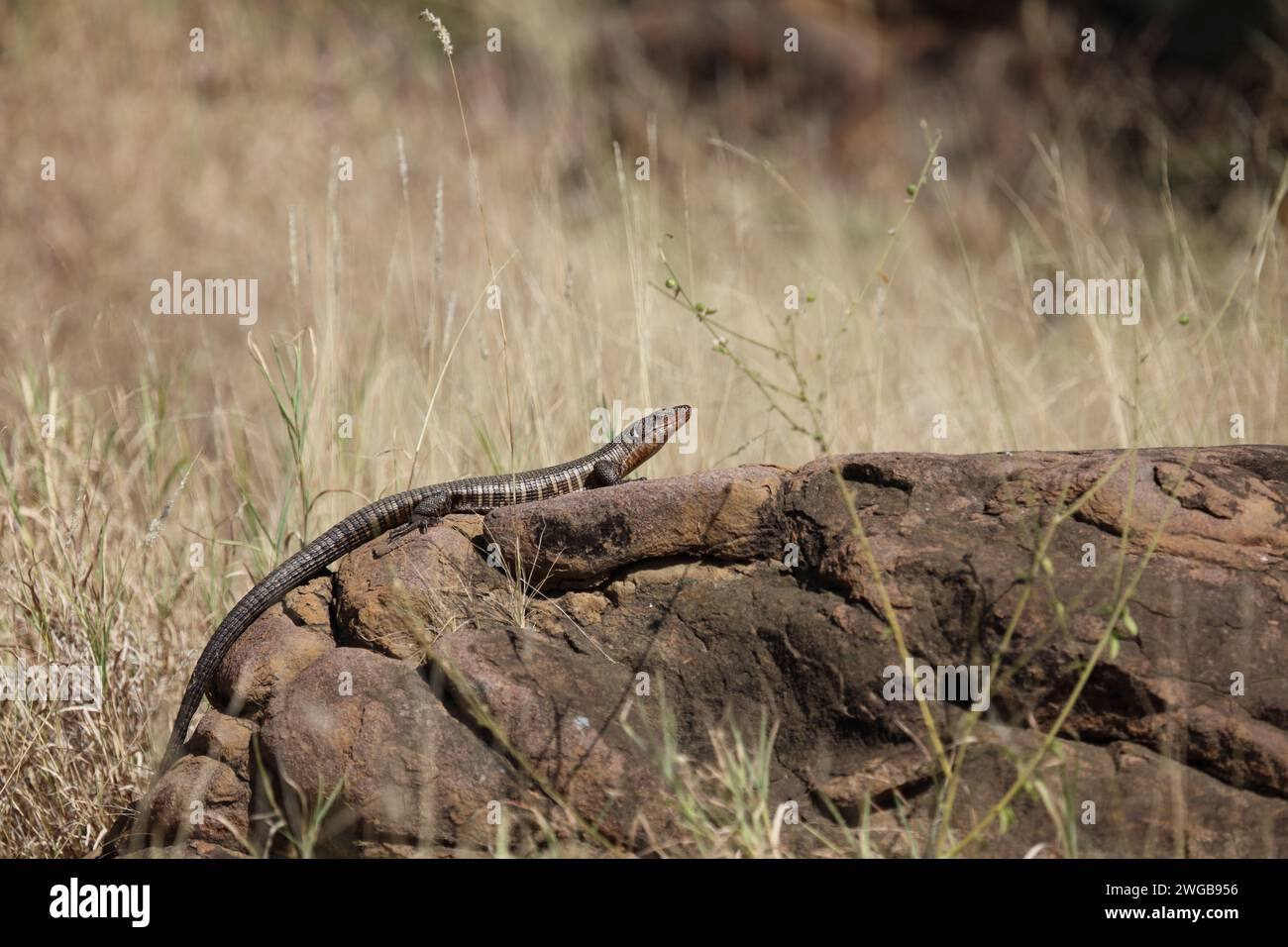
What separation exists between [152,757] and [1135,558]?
4031 mm

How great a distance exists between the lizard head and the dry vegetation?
361 millimetres

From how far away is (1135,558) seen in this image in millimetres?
3910

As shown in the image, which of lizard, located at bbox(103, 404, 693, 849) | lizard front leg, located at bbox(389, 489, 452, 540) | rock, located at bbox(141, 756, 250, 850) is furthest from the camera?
lizard front leg, located at bbox(389, 489, 452, 540)

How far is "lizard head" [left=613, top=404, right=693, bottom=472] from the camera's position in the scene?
19.3 feet

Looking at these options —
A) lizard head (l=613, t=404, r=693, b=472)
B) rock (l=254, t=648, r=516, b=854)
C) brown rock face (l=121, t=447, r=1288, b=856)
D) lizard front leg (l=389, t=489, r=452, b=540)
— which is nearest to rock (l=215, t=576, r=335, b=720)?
brown rock face (l=121, t=447, r=1288, b=856)

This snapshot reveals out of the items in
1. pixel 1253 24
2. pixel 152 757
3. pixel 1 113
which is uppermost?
pixel 1253 24

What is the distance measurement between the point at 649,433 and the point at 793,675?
2227 millimetres

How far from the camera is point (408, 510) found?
16.9 ft

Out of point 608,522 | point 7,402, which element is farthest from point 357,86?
point 608,522

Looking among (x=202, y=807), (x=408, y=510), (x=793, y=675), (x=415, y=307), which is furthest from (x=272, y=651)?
(x=415, y=307)

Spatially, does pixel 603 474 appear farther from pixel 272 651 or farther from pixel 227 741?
pixel 227 741

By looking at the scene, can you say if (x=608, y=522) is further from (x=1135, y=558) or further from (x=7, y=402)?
(x=7, y=402)

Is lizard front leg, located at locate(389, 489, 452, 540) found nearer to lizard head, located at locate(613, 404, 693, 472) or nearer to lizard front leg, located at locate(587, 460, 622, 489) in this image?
lizard front leg, located at locate(587, 460, 622, 489)

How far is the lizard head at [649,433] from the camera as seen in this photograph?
5.87m
